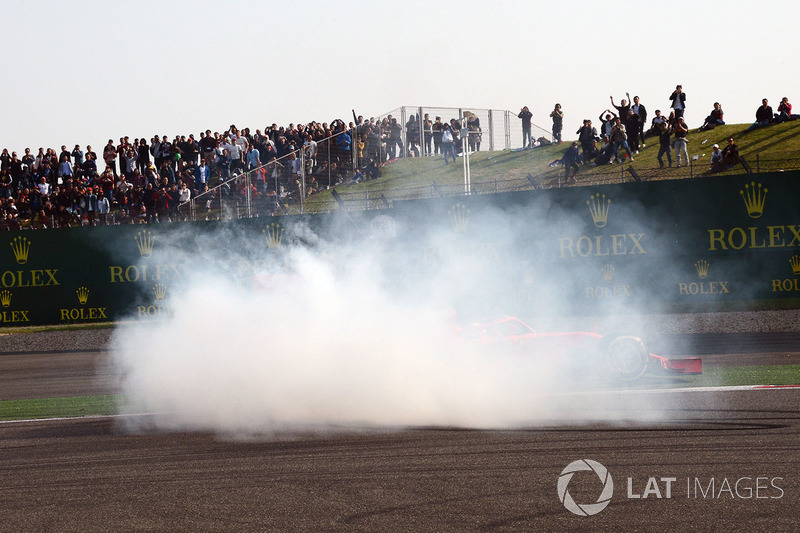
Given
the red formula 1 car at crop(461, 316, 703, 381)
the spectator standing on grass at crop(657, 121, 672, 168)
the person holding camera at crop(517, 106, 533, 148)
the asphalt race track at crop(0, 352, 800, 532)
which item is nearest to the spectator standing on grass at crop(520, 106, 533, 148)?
the person holding camera at crop(517, 106, 533, 148)

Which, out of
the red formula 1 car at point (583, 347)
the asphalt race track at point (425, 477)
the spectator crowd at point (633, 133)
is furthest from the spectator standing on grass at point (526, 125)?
the asphalt race track at point (425, 477)

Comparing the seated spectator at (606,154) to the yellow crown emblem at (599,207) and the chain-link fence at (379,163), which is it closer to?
the chain-link fence at (379,163)

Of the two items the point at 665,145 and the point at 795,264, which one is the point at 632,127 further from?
the point at 795,264

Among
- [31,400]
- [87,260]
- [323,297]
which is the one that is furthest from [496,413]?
[87,260]

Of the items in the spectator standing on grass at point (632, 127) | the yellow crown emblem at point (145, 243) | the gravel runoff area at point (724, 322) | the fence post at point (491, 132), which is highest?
the fence post at point (491, 132)

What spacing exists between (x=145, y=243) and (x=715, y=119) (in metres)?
19.3

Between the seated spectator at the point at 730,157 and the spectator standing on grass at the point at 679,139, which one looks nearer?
the seated spectator at the point at 730,157

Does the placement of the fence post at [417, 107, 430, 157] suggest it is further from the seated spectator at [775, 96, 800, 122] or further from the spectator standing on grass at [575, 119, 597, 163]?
the seated spectator at [775, 96, 800, 122]

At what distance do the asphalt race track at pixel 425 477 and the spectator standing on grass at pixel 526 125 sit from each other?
20.8m

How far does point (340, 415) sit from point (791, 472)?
5.20m

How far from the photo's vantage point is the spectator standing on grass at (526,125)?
30.0m

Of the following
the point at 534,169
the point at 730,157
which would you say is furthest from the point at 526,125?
the point at 730,157

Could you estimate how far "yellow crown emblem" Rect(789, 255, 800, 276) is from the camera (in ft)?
58.6

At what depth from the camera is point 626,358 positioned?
40.1 ft
